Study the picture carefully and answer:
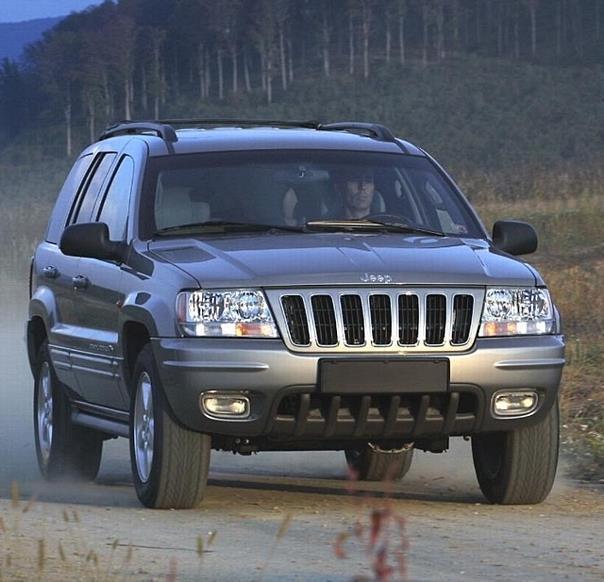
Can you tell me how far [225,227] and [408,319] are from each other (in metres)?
1.28

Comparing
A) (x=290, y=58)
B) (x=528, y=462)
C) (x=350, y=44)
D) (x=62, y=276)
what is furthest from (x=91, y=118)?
(x=528, y=462)

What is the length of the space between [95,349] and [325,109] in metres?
108

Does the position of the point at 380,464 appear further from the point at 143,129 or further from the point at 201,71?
the point at 201,71

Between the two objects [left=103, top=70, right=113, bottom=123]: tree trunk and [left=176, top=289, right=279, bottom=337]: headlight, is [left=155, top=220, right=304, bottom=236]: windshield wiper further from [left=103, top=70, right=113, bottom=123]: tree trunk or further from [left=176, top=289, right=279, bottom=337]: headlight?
[left=103, top=70, right=113, bottom=123]: tree trunk

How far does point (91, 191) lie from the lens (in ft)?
33.2

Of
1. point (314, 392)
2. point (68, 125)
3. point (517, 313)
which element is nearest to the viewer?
point (314, 392)

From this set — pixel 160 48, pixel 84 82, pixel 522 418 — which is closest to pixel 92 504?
pixel 522 418

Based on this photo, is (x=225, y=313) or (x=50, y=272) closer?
(x=225, y=313)

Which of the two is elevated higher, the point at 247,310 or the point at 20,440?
the point at 247,310

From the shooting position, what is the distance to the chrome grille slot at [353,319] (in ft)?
25.6

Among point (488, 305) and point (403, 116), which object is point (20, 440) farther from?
point (403, 116)

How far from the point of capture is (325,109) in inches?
4587

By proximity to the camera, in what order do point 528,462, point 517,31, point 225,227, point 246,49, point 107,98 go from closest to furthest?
point 528,462 → point 225,227 → point 107,98 → point 246,49 → point 517,31

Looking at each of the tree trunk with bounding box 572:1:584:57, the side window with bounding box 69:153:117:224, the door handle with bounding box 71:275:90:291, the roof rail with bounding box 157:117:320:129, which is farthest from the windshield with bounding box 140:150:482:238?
the tree trunk with bounding box 572:1:584:57
